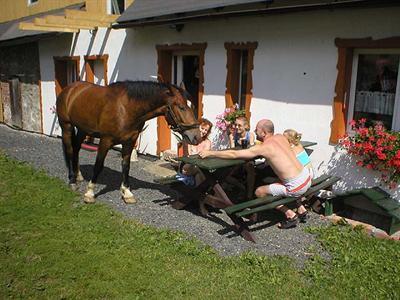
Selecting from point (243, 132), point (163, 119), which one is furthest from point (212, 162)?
point (163, 119)

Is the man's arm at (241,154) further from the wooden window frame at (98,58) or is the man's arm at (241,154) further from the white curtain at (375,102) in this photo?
the wooden window frame at (98,58)

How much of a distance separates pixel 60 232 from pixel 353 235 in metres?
3.77

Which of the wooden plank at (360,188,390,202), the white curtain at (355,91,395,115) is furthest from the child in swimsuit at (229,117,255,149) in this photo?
the wooden plank at (360,188,390,202)

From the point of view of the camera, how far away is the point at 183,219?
18.6ft

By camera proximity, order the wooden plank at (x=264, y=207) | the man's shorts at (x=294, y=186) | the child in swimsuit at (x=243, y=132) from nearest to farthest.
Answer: the wooden plank at (x=264, y=207) → the man's shorts at (x=294, y=186) → the child in swimsuit at (x=243, y=132)

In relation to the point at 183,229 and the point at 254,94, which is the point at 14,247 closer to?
the point at 183,229

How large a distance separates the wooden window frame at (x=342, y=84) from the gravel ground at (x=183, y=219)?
1381 millimetres

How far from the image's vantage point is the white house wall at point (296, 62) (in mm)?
5883

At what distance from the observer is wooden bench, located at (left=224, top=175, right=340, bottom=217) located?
15.7ft

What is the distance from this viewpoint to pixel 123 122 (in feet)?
19.6

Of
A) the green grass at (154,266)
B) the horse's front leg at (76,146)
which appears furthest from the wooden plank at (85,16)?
the green grass at (154,266)

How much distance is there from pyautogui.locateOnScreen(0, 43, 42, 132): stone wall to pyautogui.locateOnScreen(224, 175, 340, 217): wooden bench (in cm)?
1153

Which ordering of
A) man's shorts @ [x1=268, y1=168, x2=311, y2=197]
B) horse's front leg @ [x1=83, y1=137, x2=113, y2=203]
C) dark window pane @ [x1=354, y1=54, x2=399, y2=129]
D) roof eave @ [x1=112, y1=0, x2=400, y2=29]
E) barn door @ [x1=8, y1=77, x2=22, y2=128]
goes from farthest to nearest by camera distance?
barn door @ [x1=8, y1=77, x2=22, y2=128]
horse's front leg @ [x1=83, y1=137, x2=113, y2=203]
dark window pane @ [x1=354, y1=54, x2=399, y2=129]
roof eave @ [x1=112, y1=0, x2=400, y2=29]
man's shorts @ [x1=268, y1=168, x2=311, y2=197]

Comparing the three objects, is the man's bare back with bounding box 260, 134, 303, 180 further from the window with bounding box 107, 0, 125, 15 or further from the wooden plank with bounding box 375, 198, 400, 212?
the window with bounding box 107, 0, 125, 15
